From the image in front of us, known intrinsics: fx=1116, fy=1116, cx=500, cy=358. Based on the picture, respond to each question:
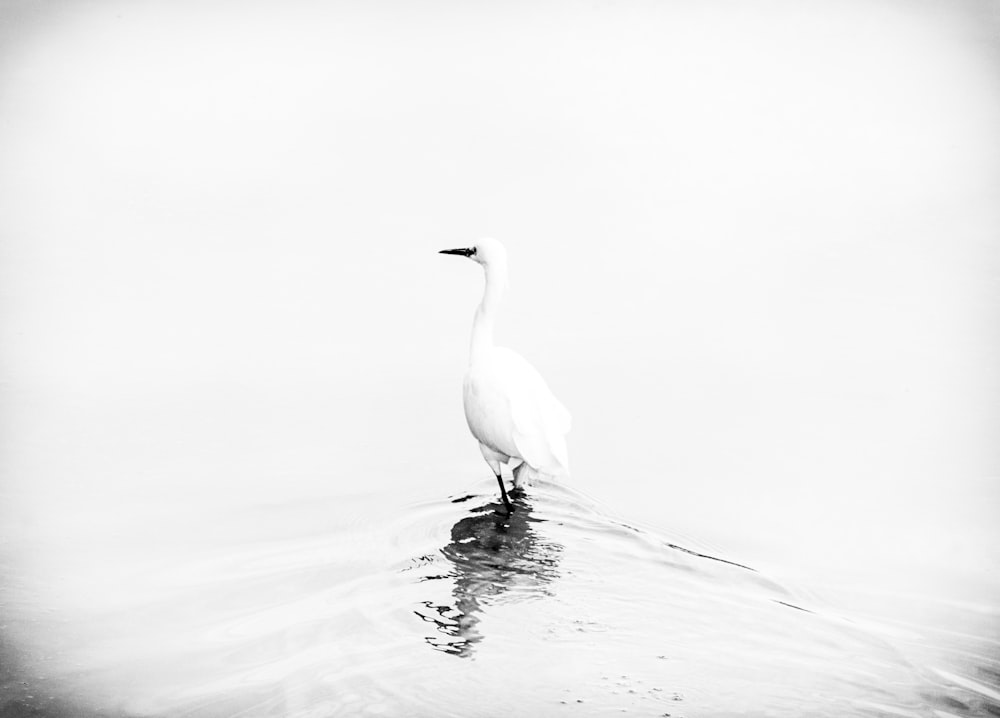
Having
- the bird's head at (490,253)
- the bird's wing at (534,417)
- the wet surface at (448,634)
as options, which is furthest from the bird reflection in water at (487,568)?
the bird's head at (490,253)

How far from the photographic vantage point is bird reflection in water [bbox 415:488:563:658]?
4.08 metres

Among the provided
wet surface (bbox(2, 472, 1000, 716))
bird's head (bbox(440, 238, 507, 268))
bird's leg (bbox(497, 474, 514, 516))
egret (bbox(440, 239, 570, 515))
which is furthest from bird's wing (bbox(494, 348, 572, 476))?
bird's head (bbox(440, 238, 507, 268))

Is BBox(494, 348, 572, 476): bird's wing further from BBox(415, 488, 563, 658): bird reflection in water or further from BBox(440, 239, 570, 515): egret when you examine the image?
BBox(415, 488, 563, 658): bird reflection in water

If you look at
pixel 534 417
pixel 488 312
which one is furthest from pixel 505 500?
pixel 488 312

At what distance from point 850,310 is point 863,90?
3.26 metres

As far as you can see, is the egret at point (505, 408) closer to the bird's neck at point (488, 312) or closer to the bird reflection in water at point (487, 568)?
the bird's neck at point (488, 312)

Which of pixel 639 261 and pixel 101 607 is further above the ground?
pixel 639 261

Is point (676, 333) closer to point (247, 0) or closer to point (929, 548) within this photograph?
point (929, 548)

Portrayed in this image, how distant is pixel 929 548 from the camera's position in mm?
5145

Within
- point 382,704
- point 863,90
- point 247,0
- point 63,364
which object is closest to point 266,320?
point 63,364

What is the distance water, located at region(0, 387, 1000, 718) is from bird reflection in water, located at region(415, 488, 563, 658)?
0.01 m

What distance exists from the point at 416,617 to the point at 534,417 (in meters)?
1.57

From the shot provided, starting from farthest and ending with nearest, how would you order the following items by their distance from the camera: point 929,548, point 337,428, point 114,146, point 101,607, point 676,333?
point 114,146, point 676,333, point 337,428, point 929,548, point 101,607

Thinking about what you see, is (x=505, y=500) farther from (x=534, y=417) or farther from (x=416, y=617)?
(x=416, y=617)
